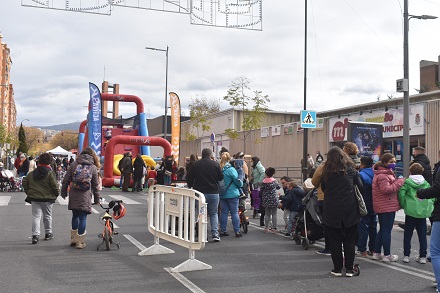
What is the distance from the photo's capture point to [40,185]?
10.0 m

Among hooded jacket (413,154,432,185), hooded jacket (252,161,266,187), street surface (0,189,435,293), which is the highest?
hooded jacket (413,154,432,185)

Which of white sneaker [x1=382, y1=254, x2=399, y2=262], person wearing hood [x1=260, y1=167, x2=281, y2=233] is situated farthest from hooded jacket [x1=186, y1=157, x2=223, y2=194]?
white sneaker [x1=382, y1=254, x2=399, y2=262]

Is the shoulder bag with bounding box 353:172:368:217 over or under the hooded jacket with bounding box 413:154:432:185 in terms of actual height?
under

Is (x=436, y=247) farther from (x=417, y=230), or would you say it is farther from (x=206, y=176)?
(x=206, y=176)

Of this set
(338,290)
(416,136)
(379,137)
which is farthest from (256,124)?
(338,290)

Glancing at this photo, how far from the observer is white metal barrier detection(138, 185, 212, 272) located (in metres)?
7.69

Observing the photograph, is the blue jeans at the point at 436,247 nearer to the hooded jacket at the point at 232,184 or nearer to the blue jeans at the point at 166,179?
the hooded jacket at the point at 232,184

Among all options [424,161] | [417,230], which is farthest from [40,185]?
[424,161]

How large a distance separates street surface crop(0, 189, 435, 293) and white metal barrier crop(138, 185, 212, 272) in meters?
0.26

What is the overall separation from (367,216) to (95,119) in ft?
74.7

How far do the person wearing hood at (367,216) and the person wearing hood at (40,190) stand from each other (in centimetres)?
561

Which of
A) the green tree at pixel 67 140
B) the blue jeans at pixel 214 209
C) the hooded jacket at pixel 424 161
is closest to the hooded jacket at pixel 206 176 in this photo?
the blue jeans at pixel 214 209

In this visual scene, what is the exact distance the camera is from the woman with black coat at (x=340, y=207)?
7.37 m

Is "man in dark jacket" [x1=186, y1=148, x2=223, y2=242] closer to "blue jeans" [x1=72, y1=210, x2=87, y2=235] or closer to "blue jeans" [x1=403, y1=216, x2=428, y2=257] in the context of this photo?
"blue jeans" [x1=72, y1=210, x2=87, y2=235]
